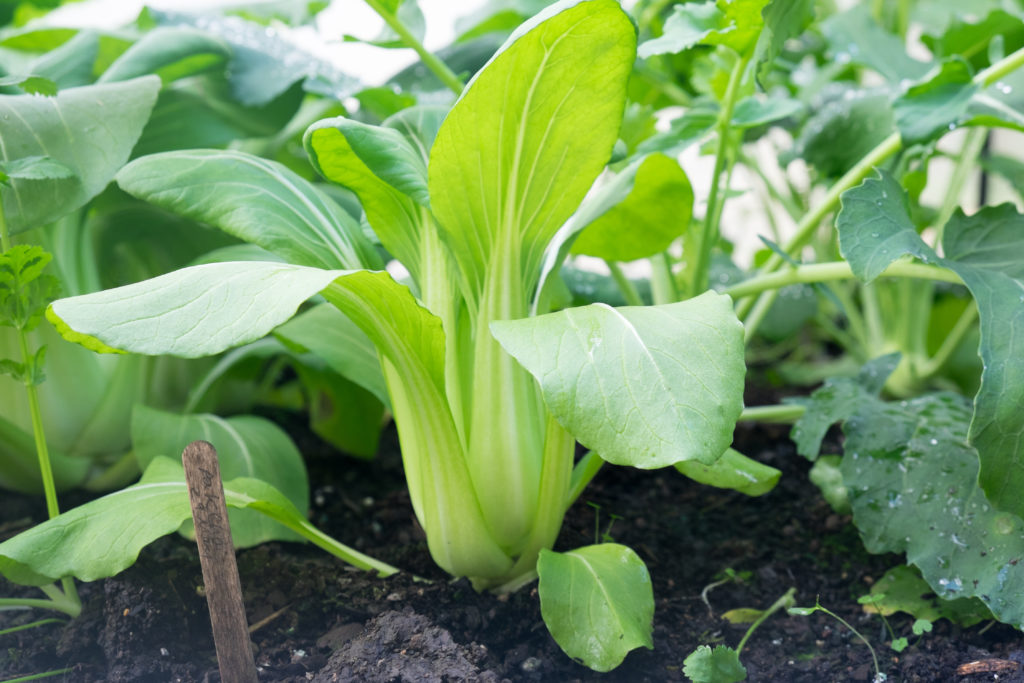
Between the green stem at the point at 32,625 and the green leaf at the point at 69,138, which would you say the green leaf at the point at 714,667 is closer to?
the green stem at the point at 32,625

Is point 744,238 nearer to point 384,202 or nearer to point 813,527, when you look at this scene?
point 813,527

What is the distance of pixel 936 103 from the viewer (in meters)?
0.84

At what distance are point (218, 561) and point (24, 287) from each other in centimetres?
32

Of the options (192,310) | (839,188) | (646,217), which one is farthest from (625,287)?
(192,310)

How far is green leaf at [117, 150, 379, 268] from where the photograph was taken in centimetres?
72

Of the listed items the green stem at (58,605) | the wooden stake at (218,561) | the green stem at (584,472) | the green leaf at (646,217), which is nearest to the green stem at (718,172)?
the green leaf at (646,217)

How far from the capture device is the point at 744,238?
91.6 inches

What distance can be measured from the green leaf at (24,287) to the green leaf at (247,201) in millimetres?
109

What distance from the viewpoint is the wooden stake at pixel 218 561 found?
0.57 meters

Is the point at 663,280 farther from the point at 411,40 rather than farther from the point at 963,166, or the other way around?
the point at 963,166

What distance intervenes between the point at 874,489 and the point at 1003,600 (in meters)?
0.15

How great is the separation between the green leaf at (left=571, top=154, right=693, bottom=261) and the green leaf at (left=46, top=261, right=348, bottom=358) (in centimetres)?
40

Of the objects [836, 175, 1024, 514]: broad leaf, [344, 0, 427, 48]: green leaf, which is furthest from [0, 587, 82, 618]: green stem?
[836, 175, 1024, 514]: broad leaf

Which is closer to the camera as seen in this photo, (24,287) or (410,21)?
(24,287)
